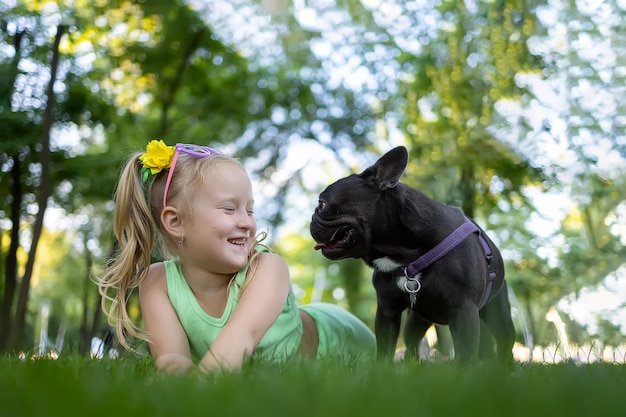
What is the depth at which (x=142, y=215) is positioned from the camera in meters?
3.40

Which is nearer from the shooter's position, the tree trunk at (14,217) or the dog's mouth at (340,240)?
the dog's mouth at (340,240)

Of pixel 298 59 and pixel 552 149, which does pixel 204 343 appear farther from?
pixel 298 59

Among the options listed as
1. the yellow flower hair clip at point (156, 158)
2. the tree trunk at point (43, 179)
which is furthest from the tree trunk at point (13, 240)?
the yellow flower hair clip at point (156, 158)

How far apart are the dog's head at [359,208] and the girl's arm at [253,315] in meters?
0.42

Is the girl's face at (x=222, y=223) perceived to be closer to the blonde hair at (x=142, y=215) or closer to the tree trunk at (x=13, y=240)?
the blonde hair at (x=142, y=215)

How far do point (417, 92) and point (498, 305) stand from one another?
494 cm

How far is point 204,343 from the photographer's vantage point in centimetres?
320

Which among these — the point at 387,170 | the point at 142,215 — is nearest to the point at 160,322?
the point at 142,215

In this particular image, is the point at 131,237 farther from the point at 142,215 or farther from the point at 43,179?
the point at 43,179

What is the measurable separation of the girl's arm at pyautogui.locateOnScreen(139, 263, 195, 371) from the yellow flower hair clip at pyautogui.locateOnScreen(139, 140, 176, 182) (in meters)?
0.53

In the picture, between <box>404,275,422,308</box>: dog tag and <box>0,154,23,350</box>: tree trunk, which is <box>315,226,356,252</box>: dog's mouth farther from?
<box>0,154,23,350</box>: tree trunk

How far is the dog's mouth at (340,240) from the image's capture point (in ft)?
11.7

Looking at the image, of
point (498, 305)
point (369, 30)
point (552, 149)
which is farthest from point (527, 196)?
point (498, 305)

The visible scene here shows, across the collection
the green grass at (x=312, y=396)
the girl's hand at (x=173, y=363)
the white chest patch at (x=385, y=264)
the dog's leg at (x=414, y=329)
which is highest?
the white chest patch at (x=385, y=264)
